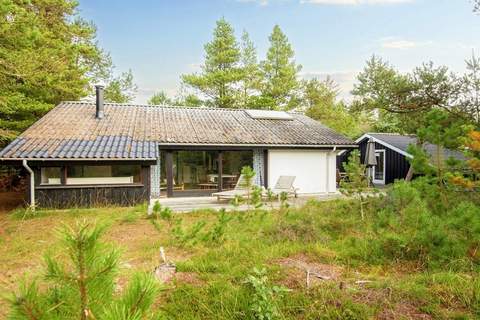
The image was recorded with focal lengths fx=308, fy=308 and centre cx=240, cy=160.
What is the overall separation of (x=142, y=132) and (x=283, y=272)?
11095mm

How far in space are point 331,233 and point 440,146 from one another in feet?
8.46

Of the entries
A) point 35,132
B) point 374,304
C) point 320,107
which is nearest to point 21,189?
point 35,132

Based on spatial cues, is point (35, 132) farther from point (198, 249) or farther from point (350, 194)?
point (350, 194)

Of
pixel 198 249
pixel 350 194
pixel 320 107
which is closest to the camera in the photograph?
pixel 198 249

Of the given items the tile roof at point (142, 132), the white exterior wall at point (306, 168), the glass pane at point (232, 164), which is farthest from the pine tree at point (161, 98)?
the white exterior wall at point (306, 168)

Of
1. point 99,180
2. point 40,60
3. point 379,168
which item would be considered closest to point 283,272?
point 40,60

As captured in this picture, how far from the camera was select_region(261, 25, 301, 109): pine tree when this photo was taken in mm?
26156

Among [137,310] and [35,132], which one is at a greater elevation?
[35,132]

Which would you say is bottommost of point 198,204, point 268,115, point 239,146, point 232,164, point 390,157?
point 198,204

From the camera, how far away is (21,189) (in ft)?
53.3

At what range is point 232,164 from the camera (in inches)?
596

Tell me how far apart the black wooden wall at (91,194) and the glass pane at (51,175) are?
18 centimetres

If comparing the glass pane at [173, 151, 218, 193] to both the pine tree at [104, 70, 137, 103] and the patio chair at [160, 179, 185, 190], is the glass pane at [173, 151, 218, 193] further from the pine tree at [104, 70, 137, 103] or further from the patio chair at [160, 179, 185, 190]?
the pine tree at [104, 70, 137, 103]

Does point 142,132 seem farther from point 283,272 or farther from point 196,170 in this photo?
point 283,272
